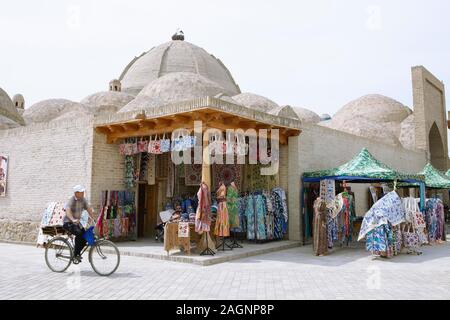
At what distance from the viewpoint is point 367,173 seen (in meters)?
10.3

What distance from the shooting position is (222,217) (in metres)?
9.19

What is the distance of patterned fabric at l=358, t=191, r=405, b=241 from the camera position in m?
8.86

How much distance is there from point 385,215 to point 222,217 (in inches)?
145

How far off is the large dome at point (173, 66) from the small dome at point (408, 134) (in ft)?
45.8

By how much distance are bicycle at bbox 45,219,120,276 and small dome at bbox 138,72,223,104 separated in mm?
12222

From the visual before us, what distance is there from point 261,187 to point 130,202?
3.89 meters

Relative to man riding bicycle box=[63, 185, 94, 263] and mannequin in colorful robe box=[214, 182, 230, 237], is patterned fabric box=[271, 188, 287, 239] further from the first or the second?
man riding bicycle box=[63, 185, 94, 263]

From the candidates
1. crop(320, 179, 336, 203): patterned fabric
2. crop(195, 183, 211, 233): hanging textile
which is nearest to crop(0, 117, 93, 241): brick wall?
crop(195, 183, 211, 233): hanging textile

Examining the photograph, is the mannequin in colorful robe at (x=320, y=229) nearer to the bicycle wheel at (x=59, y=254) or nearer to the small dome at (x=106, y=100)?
the bicycle wheel at (x=59, y=254)

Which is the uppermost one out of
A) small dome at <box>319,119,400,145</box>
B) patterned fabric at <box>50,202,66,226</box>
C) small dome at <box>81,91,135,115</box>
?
small dome at <box>81,91,135,115</box>

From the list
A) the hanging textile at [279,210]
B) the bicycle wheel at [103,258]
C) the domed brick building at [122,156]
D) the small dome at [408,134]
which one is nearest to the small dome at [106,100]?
the domed brick building at [122,156]

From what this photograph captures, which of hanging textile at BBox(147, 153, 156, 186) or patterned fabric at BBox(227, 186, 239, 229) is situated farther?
hanging textile at BBox(147, 153, 156, 186)

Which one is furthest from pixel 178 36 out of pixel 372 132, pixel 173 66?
pixel 372 132
